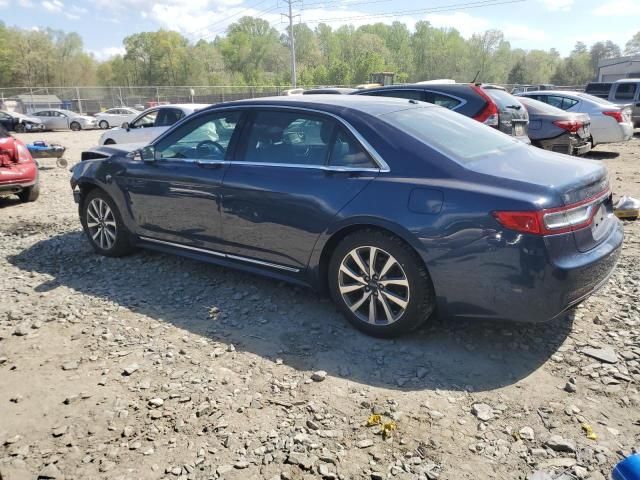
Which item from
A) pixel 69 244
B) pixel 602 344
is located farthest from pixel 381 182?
pixel 69 244

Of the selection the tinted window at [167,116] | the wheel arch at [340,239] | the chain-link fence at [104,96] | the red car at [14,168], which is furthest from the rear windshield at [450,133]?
the chain-link fence at [104,96]

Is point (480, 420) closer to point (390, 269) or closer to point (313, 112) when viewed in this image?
point (390, 269)

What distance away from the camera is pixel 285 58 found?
321ft

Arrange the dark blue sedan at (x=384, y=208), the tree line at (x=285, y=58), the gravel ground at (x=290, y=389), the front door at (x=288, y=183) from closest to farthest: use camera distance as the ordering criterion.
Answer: the gravel ground at (x=290, y=389) < the dark blue sedan at (x=384, y=208) < the front door at (x=288, y=183) < the tree line at (x=285, y=58)

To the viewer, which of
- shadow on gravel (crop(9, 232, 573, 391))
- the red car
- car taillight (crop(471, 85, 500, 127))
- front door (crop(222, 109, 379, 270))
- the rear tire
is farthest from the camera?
the rear tire

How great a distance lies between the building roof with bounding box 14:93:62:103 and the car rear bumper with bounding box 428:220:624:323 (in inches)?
1834

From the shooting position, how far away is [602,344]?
355cm

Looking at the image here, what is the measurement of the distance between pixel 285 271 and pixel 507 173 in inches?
71.3

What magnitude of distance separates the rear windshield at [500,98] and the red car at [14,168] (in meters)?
7.47

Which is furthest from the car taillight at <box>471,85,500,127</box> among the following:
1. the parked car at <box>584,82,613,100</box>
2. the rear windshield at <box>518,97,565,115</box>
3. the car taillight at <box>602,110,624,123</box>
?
the parked car at <box>584,82,613,100</box>

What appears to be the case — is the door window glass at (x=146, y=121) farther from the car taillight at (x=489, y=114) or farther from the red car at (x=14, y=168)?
the car taillight at (x=489, y=114)

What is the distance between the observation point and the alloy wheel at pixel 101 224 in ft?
17.7

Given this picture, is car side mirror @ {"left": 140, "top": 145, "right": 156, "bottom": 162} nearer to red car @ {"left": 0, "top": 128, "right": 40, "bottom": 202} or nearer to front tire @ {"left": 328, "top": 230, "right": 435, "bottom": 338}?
front tire @ {"left": 328, "top": 230, "right": 435, "bottom": 338}

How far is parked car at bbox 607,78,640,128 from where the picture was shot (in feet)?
58.2
